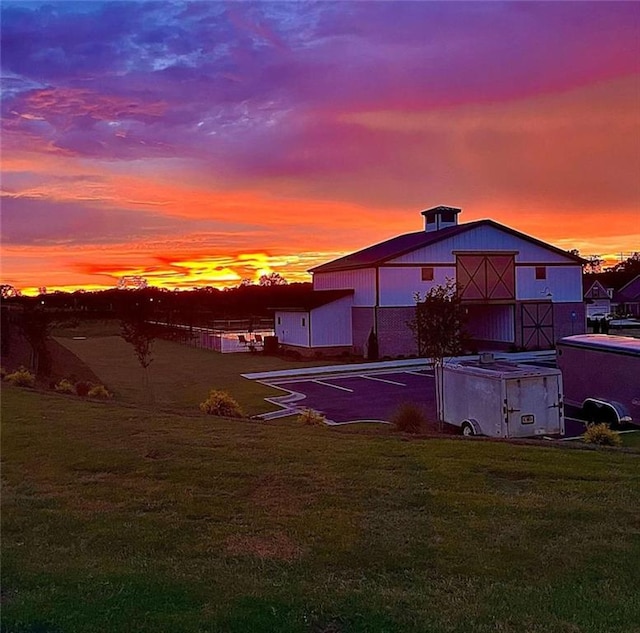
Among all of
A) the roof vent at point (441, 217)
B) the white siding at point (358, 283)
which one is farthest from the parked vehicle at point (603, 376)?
the roof vent at point (441, 217)

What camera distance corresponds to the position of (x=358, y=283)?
33.8 metres

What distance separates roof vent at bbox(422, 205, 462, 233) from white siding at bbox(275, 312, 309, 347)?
10.6 m

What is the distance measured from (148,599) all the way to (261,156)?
52.2 ft

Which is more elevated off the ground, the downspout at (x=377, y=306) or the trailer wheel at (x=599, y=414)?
the downspout at (x=377, y=306)

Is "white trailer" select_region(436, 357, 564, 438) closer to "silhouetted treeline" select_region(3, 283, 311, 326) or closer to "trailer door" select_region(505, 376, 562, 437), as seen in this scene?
"trailer door" select_region(505, 376, 562, 437)

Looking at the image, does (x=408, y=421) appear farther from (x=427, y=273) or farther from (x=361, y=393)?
(x=427, y=273)

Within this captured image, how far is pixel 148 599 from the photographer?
4.39 meters

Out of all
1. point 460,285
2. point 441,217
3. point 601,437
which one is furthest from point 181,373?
point 441,217

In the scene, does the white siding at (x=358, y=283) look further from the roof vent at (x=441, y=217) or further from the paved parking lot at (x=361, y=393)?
the paved parking lot at (x=361, y=393)

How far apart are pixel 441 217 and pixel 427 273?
6.35 m

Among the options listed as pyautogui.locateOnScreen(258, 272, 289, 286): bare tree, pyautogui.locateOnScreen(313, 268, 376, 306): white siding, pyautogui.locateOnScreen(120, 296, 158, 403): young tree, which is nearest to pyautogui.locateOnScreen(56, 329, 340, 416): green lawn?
pyautogui.locateOnScreen(120, 296, 158, 403): young tree

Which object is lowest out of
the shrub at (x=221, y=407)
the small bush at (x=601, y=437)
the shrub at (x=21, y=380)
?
the small bush at (x=601, y=437)

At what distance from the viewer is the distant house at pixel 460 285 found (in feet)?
106

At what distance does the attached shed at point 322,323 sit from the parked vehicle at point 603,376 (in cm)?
1737
